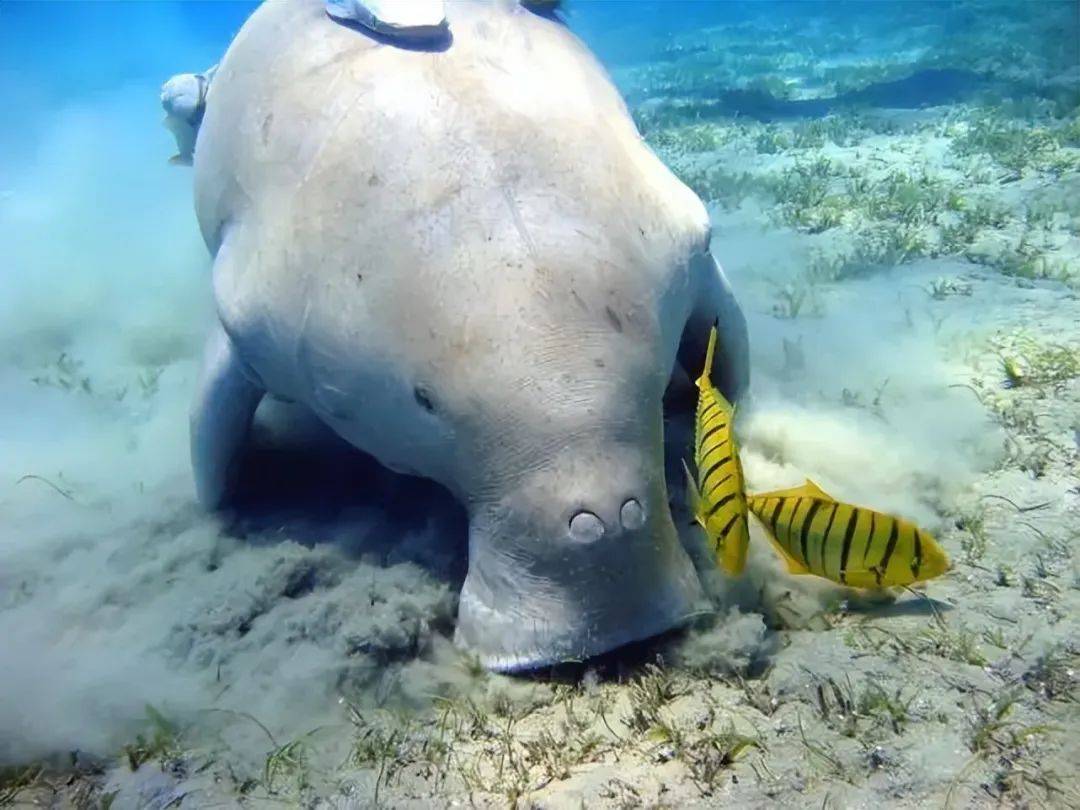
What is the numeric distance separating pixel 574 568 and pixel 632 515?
0.74ft

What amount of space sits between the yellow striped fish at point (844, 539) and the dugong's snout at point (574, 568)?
0.34 m

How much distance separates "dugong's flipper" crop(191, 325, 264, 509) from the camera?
3768mm

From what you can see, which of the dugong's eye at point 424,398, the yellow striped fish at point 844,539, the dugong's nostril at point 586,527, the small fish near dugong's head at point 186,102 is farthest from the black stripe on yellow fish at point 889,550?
the small fish near dugong's head at point 186,102

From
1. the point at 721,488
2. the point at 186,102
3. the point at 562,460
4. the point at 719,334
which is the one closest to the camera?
the point at 562,460

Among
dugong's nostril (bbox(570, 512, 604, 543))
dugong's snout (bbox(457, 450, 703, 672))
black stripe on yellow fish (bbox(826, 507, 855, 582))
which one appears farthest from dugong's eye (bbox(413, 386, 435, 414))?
black stripe on yellow fish (bbox(826, 507, 855, 582))

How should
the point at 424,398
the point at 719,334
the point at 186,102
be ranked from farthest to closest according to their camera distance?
the point at 186,102
the point at 719,334
the point at 424,398

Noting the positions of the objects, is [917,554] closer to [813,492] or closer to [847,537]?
[847,537]

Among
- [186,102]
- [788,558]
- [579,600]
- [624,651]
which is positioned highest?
[186,102]

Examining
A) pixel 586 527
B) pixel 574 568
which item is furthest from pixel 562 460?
pixel 574 568

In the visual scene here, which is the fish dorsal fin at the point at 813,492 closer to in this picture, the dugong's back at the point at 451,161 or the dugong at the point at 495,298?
the dugong at the point at 495,298

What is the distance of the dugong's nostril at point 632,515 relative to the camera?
2504 mm

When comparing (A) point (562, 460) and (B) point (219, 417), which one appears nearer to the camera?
(A) point (562, 460)

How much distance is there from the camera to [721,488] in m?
2.58

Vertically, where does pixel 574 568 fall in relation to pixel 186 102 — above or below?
below
